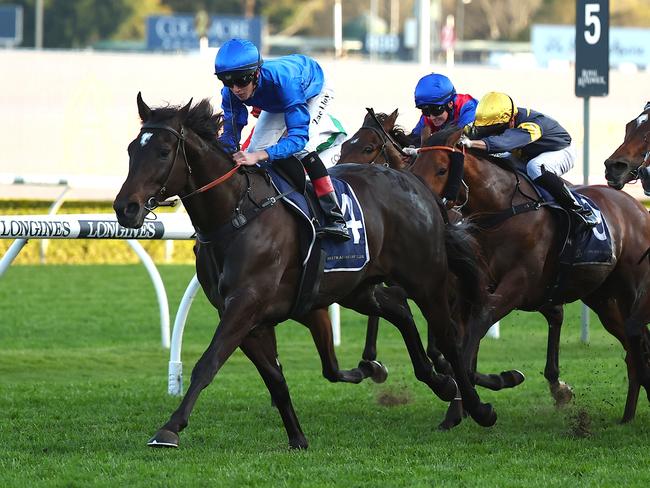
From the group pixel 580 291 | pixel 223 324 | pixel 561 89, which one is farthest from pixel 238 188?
pixel 561 89

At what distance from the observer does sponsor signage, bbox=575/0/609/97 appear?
32.2 ft

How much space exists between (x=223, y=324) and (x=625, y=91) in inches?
736

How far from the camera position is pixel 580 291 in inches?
267

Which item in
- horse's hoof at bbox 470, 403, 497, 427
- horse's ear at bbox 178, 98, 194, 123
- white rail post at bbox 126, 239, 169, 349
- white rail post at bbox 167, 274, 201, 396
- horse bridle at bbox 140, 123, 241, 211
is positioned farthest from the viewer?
white rail post at bbox 126, 239, 169, 349

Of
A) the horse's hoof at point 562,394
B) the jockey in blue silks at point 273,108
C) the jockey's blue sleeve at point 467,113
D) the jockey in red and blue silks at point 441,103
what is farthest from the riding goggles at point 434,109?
the horse's hoof at point 562,394

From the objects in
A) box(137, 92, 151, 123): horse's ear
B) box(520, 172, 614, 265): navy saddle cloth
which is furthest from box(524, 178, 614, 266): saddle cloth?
box(137, 92, 151, 123): horse's ear

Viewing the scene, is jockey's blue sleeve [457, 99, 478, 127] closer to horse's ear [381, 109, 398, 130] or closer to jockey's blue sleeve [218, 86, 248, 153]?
horse's ear [381, 109, 398, 130]

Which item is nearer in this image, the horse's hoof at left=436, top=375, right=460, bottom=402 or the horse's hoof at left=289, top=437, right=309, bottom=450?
the horse's hoof at left=289, top=437, right=309, bottom=450

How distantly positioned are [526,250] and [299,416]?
1.49 meters

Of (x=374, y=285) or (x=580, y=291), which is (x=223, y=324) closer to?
(x=374, y=285)

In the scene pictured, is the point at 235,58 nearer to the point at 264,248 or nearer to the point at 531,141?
the point at 264,248

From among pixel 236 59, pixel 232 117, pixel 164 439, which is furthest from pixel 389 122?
pixel 164 439

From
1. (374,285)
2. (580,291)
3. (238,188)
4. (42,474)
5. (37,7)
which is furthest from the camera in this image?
(37,7)

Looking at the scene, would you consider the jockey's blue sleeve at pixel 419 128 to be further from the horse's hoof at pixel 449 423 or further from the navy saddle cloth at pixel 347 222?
the horse's hoof at pixel 449 423
